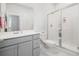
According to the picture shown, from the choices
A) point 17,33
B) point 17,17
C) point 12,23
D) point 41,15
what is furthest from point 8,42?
point 41,15

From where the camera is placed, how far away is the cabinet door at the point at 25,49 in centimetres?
161

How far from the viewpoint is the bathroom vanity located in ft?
4.74

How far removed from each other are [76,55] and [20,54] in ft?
3.63

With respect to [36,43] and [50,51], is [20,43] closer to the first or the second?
[36,43]

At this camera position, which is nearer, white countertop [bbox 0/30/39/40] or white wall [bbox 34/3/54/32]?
white countertop [bbox 0/30/39/40]

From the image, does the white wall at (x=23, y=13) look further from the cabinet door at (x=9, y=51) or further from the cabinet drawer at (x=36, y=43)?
the cabinet door at (x=9, y=51)

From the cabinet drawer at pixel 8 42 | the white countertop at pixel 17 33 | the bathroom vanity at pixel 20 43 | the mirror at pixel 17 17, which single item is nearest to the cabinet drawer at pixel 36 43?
the bathroom vanity at pixel 20 43

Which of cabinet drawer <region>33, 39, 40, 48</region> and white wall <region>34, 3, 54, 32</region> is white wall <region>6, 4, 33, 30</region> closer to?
white wall <region>34, 3, 54, 32</region>

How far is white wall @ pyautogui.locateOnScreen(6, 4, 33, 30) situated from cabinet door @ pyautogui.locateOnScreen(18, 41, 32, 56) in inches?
12.7

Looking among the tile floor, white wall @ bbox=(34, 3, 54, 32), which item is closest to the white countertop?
white wall @ bbox=(34, 3, 54, 32)

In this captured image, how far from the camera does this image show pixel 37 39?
1.77m

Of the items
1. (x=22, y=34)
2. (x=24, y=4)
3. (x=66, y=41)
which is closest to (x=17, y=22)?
(x=22, y=34)

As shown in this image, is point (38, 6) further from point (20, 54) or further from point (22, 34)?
point (20, 54)

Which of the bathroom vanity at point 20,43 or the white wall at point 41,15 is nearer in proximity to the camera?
the bathroom vanity at point 20,43
